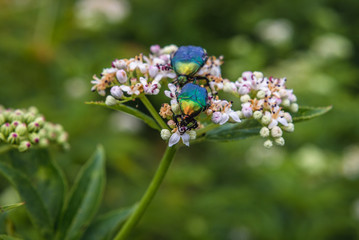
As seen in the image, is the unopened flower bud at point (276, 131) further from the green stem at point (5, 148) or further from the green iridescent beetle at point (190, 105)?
the green stem at point (5, 148)

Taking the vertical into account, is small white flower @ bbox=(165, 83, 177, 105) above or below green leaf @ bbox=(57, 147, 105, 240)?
above

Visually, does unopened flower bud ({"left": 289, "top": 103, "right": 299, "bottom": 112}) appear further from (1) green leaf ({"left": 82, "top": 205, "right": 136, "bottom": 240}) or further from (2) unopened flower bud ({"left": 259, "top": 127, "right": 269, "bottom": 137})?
(1) green leaf ({"left": 82, "top": 205, "right": 136, "bottom": 240})

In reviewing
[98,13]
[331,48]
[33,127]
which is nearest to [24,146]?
[33,127]

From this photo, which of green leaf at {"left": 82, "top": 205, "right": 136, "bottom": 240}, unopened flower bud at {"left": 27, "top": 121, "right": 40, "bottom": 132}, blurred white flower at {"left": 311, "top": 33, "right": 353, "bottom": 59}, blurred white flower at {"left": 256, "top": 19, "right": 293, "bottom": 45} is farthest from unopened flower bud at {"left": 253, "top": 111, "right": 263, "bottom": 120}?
blurred white flower at {"left": 256, "top": 19, "right": 293, "bottom": 45}

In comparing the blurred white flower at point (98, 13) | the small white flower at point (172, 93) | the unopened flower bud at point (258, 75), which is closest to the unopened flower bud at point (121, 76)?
the small white flower at point (172, 93)

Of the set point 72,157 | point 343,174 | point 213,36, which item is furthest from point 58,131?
point 213,36

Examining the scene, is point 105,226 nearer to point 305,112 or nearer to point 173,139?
point 173,139

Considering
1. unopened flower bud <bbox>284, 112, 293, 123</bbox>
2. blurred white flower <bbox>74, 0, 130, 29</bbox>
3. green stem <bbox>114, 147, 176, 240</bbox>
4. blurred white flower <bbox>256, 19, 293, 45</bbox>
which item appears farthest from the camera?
blurred white flower <bbox>256, 19, 293, 45</bbox>
